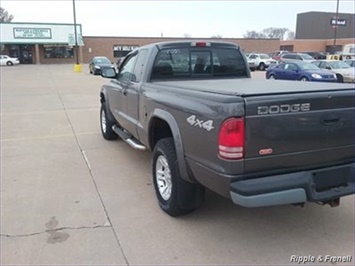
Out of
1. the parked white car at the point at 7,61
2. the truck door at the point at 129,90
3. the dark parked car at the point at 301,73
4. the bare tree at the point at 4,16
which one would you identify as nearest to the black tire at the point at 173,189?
the truck door at the point at 129,90

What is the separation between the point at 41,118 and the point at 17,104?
3575 mm

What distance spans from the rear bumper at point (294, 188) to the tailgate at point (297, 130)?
8 cm

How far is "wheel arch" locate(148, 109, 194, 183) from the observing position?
11.7ft

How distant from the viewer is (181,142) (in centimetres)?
353

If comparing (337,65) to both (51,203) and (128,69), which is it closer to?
→ (128,69)

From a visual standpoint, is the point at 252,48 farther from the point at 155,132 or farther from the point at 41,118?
the point at 155,132

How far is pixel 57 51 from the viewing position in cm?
5556

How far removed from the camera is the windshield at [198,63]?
5.03m

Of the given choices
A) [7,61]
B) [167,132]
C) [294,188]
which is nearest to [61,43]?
[7,61]

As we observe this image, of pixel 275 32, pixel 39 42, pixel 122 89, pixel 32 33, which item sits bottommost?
pixel 122 89

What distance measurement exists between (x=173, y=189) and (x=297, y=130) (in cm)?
144

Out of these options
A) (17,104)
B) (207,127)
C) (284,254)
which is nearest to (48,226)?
(207,127)

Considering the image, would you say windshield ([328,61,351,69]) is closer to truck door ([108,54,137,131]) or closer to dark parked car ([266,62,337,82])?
dark parked car ([266,62,337,82])

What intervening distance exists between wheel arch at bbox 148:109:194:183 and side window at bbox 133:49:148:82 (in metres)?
0.96
